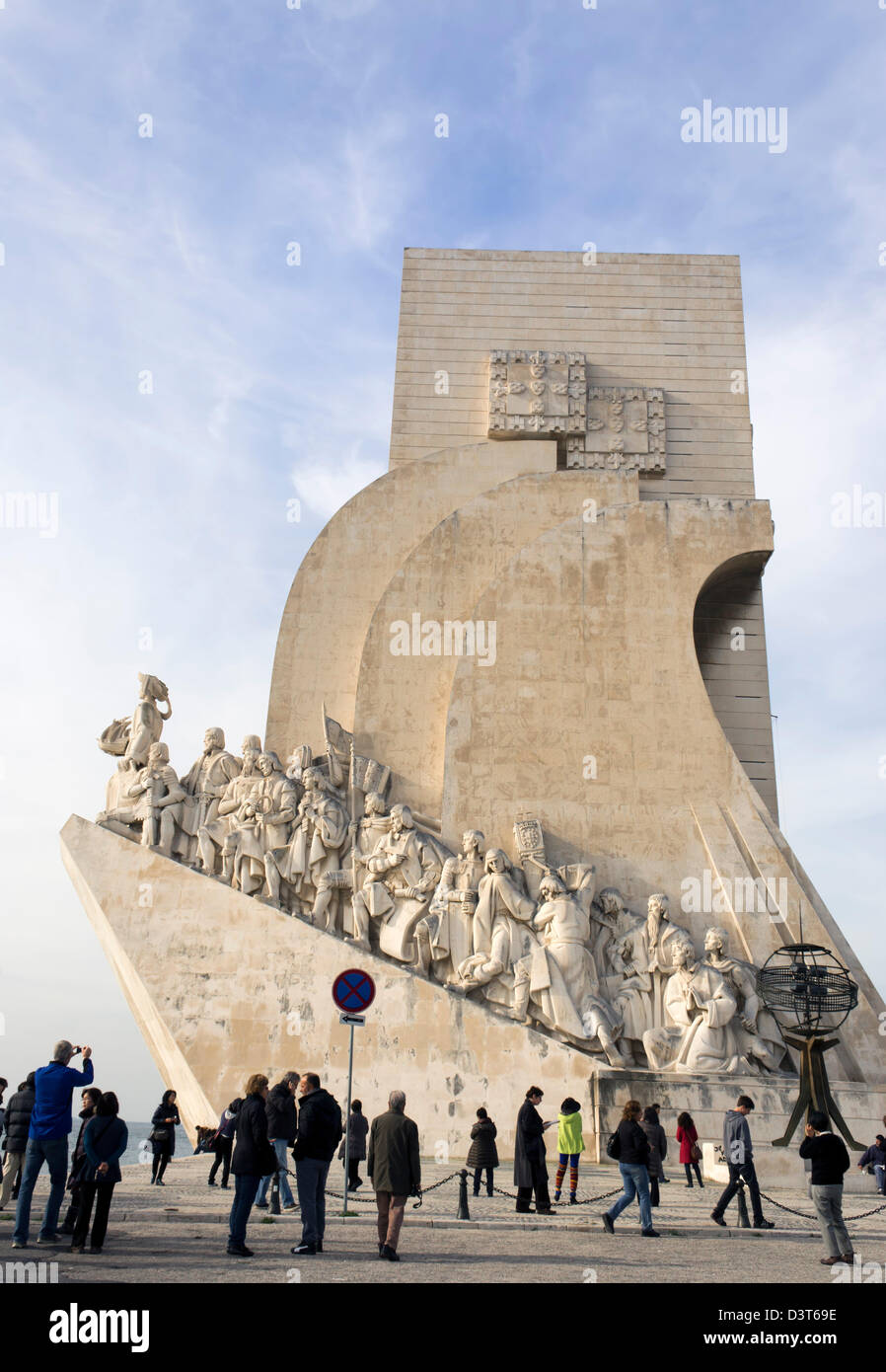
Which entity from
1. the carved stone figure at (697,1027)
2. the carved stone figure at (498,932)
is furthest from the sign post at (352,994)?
the carved stone figure at (697,1027)

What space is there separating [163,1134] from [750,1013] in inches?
214

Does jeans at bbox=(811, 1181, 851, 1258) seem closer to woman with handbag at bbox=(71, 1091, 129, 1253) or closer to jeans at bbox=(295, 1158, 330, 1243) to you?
jeans at bbox=(295, 1158, 330, 1243)

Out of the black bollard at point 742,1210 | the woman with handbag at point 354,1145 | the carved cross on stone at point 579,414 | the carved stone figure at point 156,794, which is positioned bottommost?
the black bollard at point 742,1210

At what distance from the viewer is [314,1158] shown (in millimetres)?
5336

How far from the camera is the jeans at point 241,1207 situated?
514 cm

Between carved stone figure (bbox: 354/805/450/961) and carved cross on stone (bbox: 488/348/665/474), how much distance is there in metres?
6.48

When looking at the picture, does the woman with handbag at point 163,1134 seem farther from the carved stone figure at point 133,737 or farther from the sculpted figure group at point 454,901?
the carved stone figure at point 133,737

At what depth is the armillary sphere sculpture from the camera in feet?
32.1

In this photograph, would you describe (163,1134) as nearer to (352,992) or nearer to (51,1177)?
(352,992)

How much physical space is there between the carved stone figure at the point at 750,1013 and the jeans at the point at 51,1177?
7127 mm
